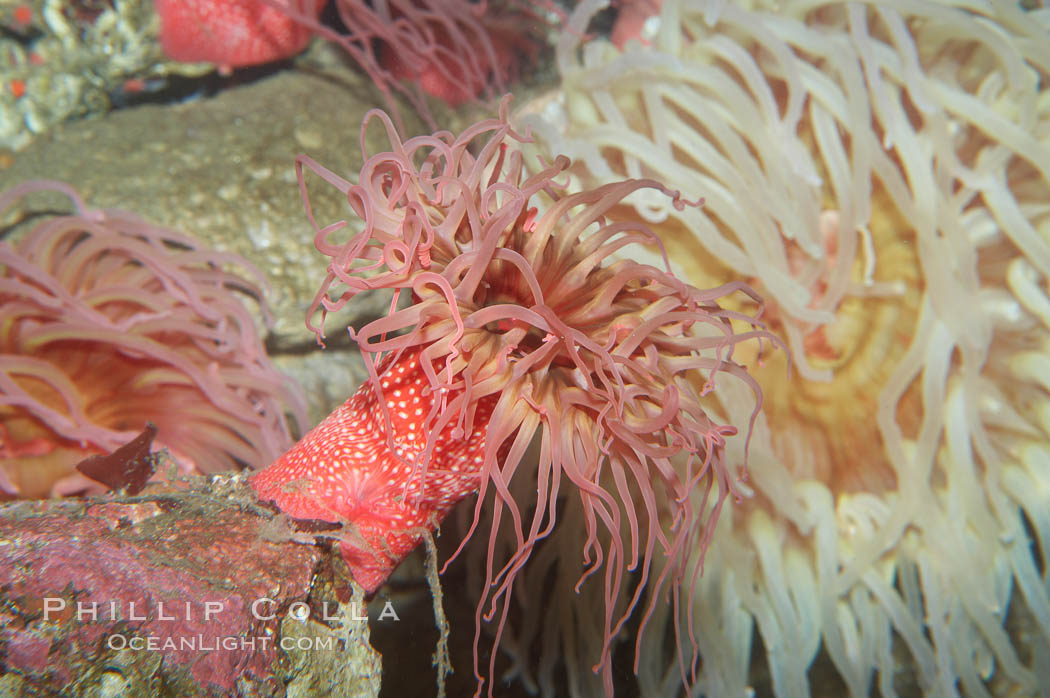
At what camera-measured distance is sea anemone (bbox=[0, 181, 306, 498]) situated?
2174mm

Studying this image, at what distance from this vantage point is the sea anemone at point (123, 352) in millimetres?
2174

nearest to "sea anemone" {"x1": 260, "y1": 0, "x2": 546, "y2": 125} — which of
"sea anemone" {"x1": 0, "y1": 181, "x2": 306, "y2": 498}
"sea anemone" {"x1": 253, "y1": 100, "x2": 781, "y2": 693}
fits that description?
"sea anemone" {"x1": 0, "y1": 181, "x2": 306, "y2": 498}

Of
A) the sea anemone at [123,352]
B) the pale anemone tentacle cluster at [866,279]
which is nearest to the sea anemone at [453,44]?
the pale anemone tentacle cluster at [866,279]

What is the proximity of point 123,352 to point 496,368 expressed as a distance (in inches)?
64.6

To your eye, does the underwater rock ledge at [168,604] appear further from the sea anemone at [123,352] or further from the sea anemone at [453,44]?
the sea anemone at [453,44]

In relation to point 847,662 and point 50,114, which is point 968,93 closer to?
point 847,662

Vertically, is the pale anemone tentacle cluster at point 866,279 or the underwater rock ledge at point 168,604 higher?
the pale anemone tentacle cluster at point 866,279

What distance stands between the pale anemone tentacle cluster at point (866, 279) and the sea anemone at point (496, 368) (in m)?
0.78

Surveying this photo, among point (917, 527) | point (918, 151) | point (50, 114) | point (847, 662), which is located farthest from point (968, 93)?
point (50, 114)

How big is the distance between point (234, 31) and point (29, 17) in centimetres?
95

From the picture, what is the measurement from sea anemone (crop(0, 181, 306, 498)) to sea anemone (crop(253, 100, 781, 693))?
98 centimetres

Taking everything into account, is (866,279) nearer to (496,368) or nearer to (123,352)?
(496,368)

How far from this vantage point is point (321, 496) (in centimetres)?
157

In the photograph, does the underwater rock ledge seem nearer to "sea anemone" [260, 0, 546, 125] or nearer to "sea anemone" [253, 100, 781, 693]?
"sea anemone" [253, 100, 781, 693]
